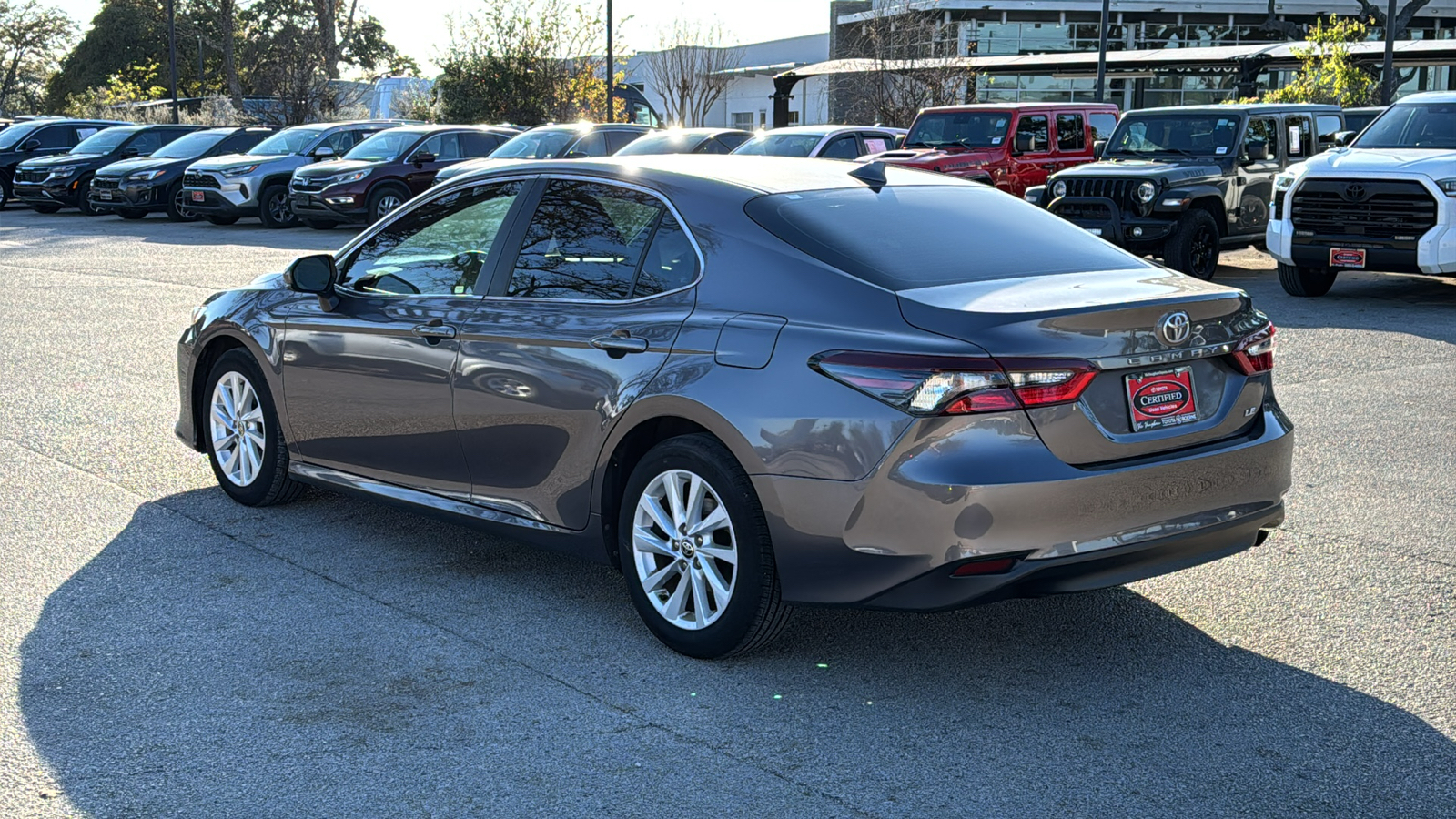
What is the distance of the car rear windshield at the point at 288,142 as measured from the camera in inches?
1073

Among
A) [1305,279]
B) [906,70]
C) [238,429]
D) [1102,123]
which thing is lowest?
[1305,279]

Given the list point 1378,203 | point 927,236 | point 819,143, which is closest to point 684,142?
point 819,143

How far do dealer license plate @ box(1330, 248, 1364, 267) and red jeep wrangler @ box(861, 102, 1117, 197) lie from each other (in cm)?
560

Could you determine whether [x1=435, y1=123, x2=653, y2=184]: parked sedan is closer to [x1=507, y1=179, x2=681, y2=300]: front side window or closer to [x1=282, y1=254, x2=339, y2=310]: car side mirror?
[x1=282, y1=254, x2=339, y2=310]: car side mirror

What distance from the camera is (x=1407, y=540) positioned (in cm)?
594

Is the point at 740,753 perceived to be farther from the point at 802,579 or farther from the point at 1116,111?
the point at 1116,111

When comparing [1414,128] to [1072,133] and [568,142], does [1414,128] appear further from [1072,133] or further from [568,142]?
[568,142]

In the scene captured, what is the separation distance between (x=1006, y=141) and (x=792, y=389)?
52.1 feet

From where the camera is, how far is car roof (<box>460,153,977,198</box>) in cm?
496

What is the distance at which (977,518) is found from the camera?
13.3 ft

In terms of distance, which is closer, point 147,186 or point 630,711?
point 630,711

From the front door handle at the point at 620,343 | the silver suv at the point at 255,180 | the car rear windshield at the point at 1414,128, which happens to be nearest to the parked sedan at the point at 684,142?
the silver suv at the point at 255,180

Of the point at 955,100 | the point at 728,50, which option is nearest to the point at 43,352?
the point at 955,100

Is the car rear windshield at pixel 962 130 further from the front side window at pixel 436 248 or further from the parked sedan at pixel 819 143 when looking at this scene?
the front side window at pixel 436 248
